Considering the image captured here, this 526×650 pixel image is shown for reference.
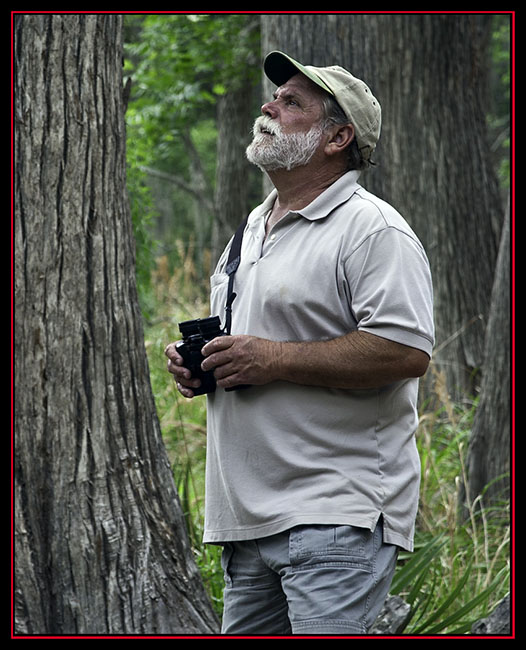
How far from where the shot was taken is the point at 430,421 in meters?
5.32

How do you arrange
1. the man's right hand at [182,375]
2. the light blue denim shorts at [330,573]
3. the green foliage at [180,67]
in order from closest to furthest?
the light blue denim shorts at [330,573] → the man's right hand at [182,375] → the green foliage at [180,67]

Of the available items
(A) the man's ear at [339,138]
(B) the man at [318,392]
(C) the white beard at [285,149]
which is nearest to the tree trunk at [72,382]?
(B) the man at [318,392]

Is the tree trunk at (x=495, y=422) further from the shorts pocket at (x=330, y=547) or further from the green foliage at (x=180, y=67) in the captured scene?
the green foliage at (x=180, y=67)

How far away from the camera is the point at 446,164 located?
7.17m

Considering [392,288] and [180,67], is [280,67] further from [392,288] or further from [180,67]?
[180,67]

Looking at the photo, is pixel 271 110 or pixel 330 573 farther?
pixel 271 110

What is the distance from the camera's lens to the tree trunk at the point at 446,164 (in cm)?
661

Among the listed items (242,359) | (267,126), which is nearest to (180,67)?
(267,126)

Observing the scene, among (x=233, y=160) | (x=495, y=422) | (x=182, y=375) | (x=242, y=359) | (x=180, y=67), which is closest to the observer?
(x=242, y=359)

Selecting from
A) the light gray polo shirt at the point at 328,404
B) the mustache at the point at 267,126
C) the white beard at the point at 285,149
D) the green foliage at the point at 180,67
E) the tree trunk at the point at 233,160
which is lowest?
the light gray polo shirt at the point at 328,404

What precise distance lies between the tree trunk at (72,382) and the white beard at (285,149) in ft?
3.08

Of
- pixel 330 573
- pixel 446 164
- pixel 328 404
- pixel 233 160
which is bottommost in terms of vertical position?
pixel 330 573

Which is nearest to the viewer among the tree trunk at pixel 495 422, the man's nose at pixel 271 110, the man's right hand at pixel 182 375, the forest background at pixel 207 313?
the man's right hand at pixel 182 375

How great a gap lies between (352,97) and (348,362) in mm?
917
